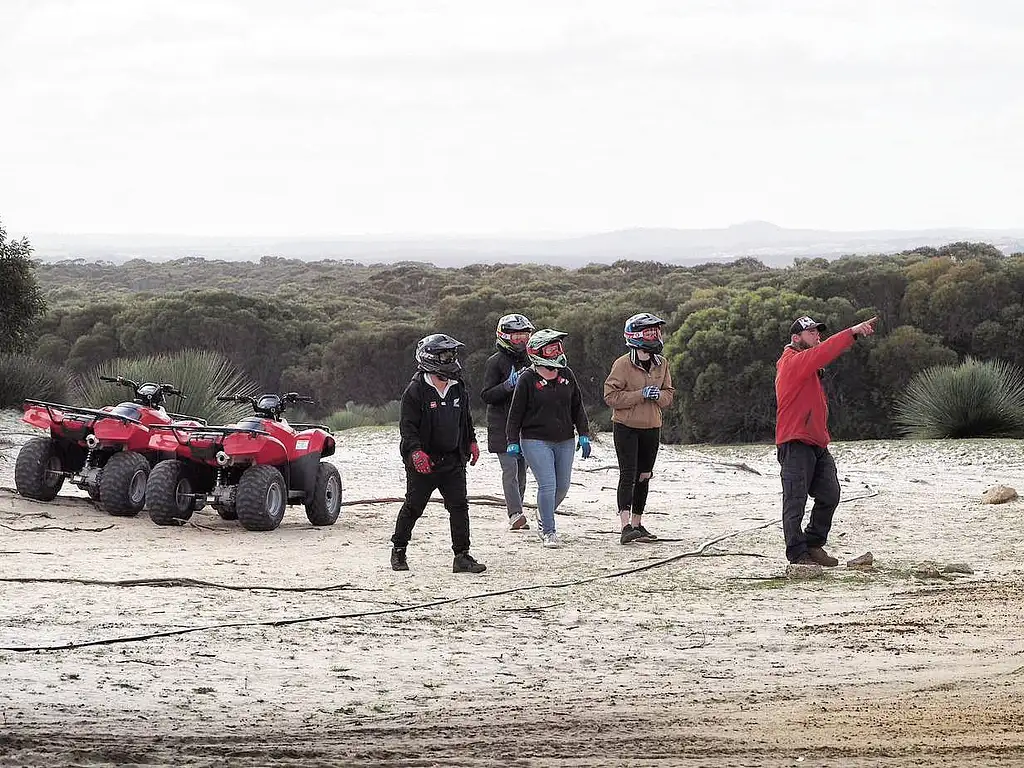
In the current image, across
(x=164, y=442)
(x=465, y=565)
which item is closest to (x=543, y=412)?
(x=465, y=565)

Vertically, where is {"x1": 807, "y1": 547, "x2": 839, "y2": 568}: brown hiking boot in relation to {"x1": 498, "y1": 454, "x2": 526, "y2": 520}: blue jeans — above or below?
below

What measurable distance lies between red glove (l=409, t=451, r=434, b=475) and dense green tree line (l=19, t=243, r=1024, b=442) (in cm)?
1441

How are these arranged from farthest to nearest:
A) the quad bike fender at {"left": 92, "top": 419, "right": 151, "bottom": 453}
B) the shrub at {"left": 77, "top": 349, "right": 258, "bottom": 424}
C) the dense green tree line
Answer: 1. the dense green tree line
2. the shrub at {"left": 77, "top": 349, "right": 258, "bottom": 424}
3. the quad bike fender at {"left": 92, "top": 419, "right": 151, "bottom": 453}

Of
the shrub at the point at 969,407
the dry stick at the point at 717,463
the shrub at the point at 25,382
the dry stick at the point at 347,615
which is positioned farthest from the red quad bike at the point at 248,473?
the shrub at the point at 969,407

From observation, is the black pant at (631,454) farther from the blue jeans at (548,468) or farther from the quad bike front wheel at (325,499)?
the quad bike front wheel at (325,499)

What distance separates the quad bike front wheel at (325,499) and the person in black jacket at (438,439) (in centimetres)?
245

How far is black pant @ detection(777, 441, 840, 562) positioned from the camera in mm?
9594

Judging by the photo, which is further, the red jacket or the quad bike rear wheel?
the quad bike rear wheel

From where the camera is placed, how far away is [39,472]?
12836mm

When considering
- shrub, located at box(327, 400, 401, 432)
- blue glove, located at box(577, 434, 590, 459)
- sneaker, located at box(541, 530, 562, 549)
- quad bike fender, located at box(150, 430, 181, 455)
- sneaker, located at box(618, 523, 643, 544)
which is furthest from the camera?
shrub, located at box(327, 400, 401, 432)

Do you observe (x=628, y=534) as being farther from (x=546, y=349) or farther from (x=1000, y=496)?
(x=1000, y=496)

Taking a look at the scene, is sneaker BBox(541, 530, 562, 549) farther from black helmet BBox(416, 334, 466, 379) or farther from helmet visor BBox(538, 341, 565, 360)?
black helmet BBox(416, 334, 466, 379)

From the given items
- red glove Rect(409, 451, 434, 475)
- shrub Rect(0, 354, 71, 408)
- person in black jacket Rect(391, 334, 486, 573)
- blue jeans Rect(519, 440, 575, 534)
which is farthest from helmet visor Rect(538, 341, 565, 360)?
shrub Rect(0, 354, 71, 408)

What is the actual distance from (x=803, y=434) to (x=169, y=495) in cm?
518
